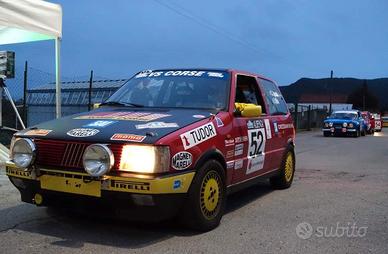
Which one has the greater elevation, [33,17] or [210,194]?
[33,17]

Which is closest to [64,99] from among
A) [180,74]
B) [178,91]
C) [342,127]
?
[180,74]

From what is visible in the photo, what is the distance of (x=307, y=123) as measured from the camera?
1505 inches

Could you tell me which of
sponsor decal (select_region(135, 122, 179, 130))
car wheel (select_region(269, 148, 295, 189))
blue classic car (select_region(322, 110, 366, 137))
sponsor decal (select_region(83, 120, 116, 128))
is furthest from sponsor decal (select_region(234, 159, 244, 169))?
blue classic car (select_region(322, 110, 366, 137))

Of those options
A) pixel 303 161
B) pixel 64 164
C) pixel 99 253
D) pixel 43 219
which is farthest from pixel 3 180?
pixel 303 161

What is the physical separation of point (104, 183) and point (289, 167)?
14.3 feet

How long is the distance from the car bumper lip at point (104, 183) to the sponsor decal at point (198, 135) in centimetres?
29

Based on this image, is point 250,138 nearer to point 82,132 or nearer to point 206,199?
point 206,199

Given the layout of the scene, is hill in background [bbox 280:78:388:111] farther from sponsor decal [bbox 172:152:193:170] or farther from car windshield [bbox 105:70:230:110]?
sponsor decal [bbox 172:152:193:170]

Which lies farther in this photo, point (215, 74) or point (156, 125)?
point (215, 74)

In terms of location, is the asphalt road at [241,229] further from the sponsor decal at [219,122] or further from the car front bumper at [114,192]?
the sponsor decal at [219,122]

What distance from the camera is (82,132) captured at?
5.00 meters

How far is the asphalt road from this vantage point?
4820 millimetres

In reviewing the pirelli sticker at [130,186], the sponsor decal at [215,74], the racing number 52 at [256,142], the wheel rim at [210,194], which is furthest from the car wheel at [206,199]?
the sponsor decal at [215,74]

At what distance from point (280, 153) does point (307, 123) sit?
3124cm
